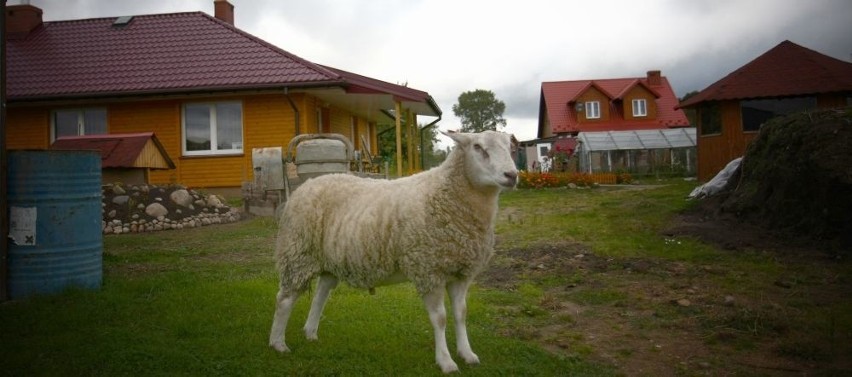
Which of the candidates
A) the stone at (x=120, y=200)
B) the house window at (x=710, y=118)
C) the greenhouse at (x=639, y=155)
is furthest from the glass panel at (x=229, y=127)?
the house window at (x=710, y=118)

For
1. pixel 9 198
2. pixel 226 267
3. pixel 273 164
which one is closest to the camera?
pixel 9 198

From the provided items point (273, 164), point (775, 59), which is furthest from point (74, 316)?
point (775, 59)

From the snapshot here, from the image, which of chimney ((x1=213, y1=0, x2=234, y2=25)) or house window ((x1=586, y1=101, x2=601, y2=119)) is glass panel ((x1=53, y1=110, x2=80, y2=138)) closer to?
chimney ((x1=213, y1=0, x2=234, y2=25))

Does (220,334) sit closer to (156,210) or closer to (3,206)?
(3,206)

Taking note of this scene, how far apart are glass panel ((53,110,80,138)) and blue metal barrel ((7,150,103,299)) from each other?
13.2m

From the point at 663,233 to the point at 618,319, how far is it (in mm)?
4582

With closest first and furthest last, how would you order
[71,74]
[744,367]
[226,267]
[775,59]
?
[744,367] < [226,267] < [71,74] < [775,59]

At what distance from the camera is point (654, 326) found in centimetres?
474

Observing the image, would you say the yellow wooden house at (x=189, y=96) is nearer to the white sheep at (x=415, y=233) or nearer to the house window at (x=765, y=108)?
the white sheep at (x=415, y=233)

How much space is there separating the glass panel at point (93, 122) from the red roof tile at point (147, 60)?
3.26 feet

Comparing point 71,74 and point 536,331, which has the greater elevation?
point 71,74

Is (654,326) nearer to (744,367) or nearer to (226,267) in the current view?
(744,367)

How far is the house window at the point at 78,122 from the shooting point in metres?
16.6

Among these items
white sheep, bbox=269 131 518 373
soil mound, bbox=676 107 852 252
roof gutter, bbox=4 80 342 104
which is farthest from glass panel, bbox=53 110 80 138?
soil mound, bbox=676 107 852 252
